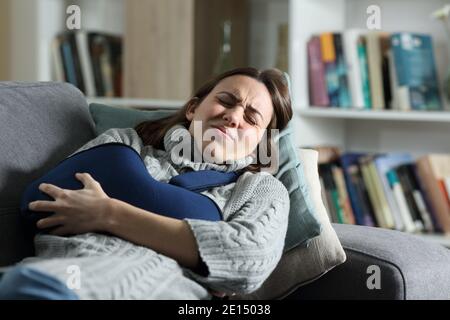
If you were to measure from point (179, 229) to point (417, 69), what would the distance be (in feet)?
4.95

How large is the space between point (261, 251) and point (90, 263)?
0.96ft

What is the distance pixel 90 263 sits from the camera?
1.21m

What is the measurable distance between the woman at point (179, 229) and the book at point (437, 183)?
3.50 feet

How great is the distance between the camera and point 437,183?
258cm

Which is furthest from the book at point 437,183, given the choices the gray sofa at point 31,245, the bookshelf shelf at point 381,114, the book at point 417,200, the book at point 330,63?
the gray sofa at point 31,245

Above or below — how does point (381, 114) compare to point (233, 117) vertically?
below

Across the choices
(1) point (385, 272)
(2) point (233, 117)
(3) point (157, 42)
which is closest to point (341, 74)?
(3) point (157, 42)

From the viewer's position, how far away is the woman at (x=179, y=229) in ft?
3.95

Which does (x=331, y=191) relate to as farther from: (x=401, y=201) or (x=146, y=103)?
(x=146, y=103)

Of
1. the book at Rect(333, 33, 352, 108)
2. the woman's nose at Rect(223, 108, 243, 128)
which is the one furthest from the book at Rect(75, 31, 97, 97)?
the woman's nose at Rect(223, 108, 243, 128)

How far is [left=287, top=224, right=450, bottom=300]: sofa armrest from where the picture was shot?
1473mm

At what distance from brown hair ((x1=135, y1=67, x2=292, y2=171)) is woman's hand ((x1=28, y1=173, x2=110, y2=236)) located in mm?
283
